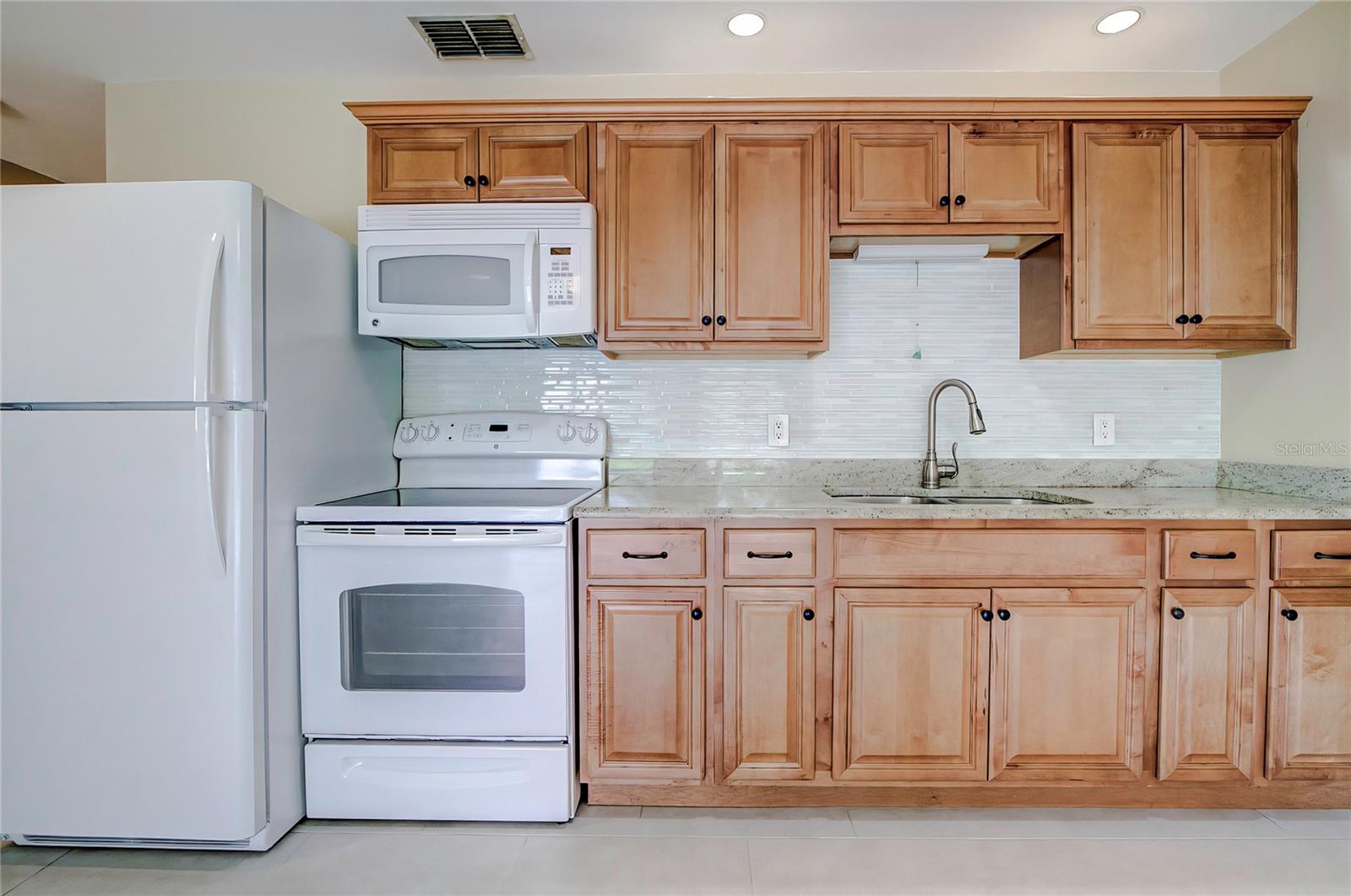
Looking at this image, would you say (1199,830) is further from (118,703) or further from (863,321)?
(118,703)

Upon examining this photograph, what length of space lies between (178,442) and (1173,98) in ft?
9.61

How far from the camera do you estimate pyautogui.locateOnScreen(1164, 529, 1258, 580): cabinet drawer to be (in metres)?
1.96

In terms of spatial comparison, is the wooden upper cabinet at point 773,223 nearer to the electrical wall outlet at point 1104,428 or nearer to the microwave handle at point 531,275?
the microwave handle at point 531,275

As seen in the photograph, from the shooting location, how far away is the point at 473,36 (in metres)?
2.32

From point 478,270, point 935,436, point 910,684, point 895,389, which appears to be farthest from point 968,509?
point 478,270

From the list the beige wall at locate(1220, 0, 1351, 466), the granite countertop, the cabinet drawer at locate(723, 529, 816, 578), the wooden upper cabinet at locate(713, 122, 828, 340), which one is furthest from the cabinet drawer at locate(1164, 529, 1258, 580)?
the wooden upper cabinet at locate(713, 122, 828, 340)

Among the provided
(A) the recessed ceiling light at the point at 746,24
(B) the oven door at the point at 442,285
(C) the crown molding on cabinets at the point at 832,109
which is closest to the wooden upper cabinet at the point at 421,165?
(C) the crown molding on cabinets at the point at 832,109

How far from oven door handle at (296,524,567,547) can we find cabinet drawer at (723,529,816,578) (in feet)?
1.54

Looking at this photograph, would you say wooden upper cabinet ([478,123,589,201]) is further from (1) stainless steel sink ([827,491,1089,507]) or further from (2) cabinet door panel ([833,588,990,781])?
(2) cabinet door panel ([833,588,990,781])

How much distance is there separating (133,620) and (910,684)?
202 centimetres

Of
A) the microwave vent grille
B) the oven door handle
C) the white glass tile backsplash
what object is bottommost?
the oven door handle

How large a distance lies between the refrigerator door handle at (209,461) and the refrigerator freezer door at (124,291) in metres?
0.05

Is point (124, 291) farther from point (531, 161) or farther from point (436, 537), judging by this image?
point (531, 161)

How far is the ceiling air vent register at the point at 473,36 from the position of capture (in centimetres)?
222
